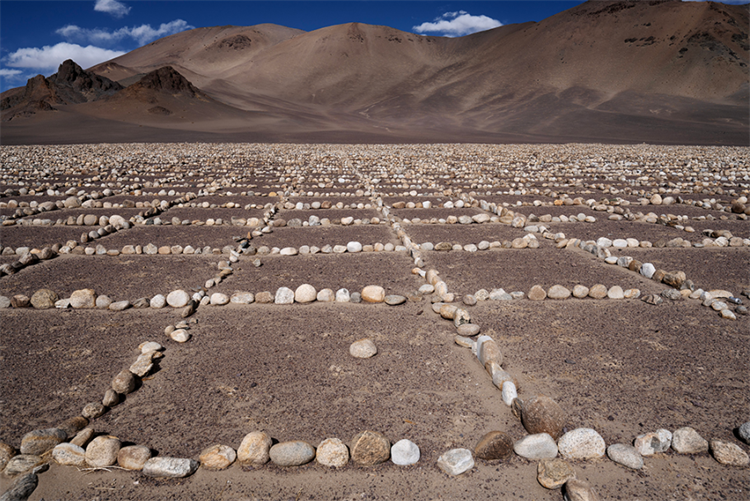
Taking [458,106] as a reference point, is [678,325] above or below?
below

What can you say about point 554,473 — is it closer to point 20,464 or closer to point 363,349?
point 363,349

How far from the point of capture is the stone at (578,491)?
2.24 metres

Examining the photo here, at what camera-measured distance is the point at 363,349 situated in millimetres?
3699

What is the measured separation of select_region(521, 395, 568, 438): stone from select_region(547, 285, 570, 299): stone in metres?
2.21

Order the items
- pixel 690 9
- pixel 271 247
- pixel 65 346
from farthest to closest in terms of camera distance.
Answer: pixel 690 9, pixel 271 247, pixel 65 346

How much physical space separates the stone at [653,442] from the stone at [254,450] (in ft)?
7.14

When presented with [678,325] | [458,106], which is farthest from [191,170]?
[458,106]

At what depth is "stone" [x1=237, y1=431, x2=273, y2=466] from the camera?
8.39ft

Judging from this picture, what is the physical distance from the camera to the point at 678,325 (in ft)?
13.8

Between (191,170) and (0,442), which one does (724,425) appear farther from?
(191,170)

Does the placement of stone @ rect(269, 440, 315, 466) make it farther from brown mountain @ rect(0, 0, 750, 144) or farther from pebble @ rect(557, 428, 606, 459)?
brown mountain @ rect(0, 0, 750, 144)

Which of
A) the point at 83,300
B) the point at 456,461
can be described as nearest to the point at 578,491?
the point at 456,461

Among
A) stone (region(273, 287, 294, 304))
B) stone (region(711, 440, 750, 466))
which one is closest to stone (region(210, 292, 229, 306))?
stone (region(273, 287, 294, 304))

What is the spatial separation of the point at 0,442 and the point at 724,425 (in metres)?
4.38
